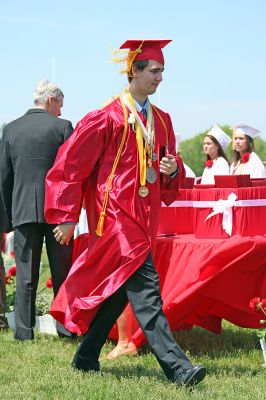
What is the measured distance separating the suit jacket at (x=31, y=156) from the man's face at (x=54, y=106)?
110 mm

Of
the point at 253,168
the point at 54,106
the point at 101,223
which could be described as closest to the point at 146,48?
the point at 101,223

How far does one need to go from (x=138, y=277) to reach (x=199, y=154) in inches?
842

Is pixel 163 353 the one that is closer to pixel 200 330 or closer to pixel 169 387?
pixel 169 387

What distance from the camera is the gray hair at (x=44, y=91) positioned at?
24.2 ft

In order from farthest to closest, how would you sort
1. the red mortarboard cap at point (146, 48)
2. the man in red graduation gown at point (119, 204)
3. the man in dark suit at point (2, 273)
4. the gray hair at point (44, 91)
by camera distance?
the man in dark suit at point (2, 273) < the gray hair at point (44, 91) < the red mortarboard cap at point (146, 48) < the man in red graduation gown at point (119, 204)

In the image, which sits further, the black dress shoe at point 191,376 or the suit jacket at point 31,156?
the suit jacket at point 31,156

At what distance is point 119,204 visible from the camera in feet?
17.5

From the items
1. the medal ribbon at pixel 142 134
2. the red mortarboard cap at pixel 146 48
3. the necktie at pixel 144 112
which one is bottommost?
the medal ribbon at pixel 142 134

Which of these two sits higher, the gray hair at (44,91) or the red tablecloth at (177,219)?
the gray hair at (44,91)

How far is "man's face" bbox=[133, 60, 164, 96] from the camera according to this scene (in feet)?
18.1

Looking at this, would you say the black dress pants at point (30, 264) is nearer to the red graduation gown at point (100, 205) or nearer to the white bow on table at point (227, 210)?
the white bow on table at point (227, 210)

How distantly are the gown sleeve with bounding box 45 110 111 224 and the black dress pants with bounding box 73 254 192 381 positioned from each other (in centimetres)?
50

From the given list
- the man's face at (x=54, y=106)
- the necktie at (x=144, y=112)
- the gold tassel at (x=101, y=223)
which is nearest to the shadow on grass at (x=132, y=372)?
the gold tassel at (x=101, y=223)

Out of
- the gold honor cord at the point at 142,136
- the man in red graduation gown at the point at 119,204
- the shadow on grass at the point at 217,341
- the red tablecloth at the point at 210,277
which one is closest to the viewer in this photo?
the man in red graduation gown at the point at 119,204
